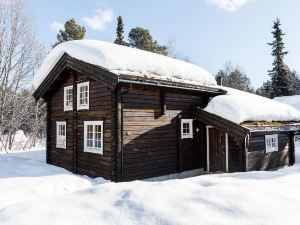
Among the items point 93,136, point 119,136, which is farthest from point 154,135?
point 93,136

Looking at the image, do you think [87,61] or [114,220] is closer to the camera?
[114,220]

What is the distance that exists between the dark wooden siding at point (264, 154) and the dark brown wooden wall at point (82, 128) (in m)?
6.49

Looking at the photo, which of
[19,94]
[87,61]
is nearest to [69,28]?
[19,94]

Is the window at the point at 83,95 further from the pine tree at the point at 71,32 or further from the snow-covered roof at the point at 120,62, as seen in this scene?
the pine tree at the point at 71,32

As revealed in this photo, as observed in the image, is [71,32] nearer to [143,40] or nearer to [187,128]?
[143,40]

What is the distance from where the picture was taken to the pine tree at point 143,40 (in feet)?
131

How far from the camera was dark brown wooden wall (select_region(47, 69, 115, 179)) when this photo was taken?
11.1 m

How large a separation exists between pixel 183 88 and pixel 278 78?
28.5 m

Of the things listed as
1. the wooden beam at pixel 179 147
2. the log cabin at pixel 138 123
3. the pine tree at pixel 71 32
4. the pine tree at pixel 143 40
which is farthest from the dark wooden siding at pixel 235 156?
the pine tree at pixel 143 40

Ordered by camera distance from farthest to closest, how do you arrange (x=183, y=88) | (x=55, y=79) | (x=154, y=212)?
(x=55, y=79), (x=183, y=88), (x=154, y=212)

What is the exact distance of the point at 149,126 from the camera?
1174cm

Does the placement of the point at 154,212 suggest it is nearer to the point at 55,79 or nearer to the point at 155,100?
the point at 155,100

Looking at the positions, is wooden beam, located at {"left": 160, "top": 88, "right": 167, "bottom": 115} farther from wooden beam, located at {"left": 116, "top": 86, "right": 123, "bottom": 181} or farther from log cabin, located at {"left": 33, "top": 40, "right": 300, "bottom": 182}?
wooden beam, located at {"left": 116, "top": 86, "right": 123, "bottom": 181}

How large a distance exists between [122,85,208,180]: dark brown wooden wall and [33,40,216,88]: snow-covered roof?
0.79 metres
